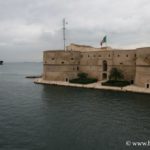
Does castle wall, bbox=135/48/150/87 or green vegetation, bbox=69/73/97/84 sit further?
green vegetation, bbox=69/73/97/84

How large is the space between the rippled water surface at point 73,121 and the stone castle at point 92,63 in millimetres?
9495

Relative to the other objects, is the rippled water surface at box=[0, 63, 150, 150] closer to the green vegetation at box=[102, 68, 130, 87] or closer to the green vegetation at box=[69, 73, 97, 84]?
the green vegetation at box=[102, 68, 130, 87]

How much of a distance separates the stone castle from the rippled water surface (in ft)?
31.2

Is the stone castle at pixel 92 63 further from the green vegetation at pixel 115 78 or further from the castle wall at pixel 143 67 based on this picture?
the green vegetation at pixel 115 78

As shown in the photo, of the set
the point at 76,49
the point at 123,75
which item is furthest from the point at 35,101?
the point at 76,49

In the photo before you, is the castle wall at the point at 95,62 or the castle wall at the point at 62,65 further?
the castle wall at the point at 62,65

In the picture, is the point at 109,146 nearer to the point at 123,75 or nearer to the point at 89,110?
the point at 89,110

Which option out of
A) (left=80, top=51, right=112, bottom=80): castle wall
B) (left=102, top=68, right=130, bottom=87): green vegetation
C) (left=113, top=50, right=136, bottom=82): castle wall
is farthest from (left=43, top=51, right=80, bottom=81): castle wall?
(left=102, top=68, right=130, bottom=87): green vegetation

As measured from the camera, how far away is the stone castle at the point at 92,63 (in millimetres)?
41125

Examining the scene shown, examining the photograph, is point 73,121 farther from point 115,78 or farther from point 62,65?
point 62,65

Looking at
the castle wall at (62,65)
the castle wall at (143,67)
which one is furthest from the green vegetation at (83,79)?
the castle wall at (143,67)

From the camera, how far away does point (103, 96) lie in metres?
32.6

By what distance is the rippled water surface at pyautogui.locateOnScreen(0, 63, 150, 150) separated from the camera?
16.5 m

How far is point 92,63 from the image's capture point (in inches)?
1852
